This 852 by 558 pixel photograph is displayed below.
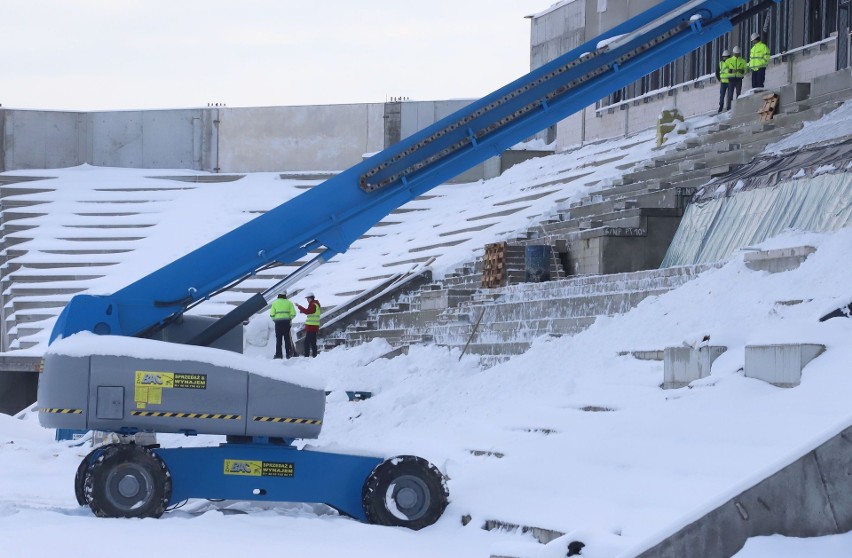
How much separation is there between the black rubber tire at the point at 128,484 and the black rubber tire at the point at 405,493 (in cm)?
Result: 171

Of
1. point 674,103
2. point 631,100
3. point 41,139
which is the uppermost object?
point 631,100

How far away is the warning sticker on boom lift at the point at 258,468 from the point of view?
10875mm

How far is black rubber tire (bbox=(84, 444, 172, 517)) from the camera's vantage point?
1050 centimetres

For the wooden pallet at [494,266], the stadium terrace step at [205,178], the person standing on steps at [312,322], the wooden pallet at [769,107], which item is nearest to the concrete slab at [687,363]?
the wooden pallet at [494,266]

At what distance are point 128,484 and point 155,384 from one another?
33.3 inches

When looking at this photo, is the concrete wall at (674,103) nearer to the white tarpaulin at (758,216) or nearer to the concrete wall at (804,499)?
the white tarpaulin at (758,216)

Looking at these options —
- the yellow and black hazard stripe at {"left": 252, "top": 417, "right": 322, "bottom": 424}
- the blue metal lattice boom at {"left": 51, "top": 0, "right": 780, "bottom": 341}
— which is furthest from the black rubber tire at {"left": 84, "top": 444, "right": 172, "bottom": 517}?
the blue metal lattice boom at {"left": 51, "top": 0, "right": 780, "bottom": 341}

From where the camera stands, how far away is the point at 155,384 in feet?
34.9

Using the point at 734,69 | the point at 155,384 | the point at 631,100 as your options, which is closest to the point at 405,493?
the point at 155,384

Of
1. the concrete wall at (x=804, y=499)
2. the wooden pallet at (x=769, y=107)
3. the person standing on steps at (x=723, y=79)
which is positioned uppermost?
the person standing on steps at (x=723, y=79)

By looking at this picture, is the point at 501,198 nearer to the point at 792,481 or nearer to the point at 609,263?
the point at 609,263

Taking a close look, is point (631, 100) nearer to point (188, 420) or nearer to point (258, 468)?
point (258, 468)

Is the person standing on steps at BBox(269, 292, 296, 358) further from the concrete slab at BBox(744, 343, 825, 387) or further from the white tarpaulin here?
the concrete slab at BBox(744, 343, 825, 387)

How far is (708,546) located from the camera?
23.5 ft
